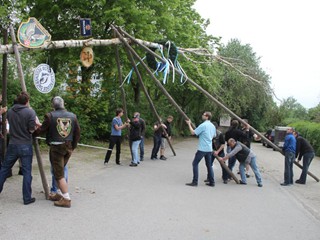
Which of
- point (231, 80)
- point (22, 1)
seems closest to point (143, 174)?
point (22, 1)

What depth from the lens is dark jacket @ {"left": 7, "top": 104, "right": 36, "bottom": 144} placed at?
5945 millimetres

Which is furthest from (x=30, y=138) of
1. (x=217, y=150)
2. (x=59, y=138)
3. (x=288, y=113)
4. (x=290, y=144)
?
(x=288, y=113)

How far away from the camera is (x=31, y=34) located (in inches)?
270

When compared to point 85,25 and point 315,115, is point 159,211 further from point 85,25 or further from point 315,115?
point 315,115

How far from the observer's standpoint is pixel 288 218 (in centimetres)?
628

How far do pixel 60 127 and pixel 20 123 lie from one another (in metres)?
0.68

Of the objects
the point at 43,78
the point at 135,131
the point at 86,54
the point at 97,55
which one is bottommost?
the point at 135,131

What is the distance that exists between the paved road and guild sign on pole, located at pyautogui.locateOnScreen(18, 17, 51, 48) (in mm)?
2950

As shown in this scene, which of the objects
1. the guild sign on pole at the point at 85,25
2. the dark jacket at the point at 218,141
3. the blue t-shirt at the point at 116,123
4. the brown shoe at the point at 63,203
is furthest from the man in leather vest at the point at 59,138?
the blue t-shirt at the point at 116,123

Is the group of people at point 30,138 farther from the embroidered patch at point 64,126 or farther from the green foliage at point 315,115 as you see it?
the green foliage at point 315,115

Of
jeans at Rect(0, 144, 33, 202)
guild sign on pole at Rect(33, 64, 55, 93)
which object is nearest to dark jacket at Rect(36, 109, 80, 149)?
jeans at Rect(0, 144, 33, 202)

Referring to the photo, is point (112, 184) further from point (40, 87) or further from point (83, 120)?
point (83, 120)

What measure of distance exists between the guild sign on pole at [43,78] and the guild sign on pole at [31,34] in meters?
0.56

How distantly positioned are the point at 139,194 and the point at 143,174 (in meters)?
2.62
